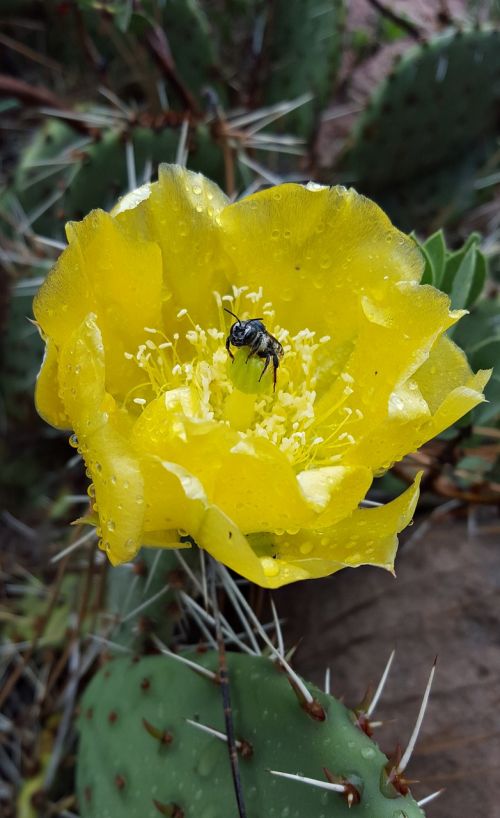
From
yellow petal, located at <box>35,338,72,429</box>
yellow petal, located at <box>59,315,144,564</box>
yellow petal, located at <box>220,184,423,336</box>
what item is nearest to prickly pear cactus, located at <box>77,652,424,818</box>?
yellow petal, located at <box>59,315,144,564</box>

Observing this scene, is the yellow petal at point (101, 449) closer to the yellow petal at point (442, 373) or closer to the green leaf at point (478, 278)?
the yellow petal at point (442, 373)

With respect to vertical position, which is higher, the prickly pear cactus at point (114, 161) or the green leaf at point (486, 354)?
the prickly pear cactus at point (114, 161)

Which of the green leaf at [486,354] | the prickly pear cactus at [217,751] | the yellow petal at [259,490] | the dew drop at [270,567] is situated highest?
the yellow petal at [259,490]

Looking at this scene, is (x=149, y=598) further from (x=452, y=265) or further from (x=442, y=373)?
(x=452, y=265)

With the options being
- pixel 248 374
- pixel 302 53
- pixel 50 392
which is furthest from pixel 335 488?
pixel 302 53

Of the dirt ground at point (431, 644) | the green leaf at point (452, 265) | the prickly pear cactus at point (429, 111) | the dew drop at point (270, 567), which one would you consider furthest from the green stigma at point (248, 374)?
the prickly pear cactus at point (429, 111)

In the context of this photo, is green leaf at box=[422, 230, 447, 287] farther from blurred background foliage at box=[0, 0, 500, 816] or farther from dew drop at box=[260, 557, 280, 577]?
dew drop at box=[260, 557, 280, 577]
